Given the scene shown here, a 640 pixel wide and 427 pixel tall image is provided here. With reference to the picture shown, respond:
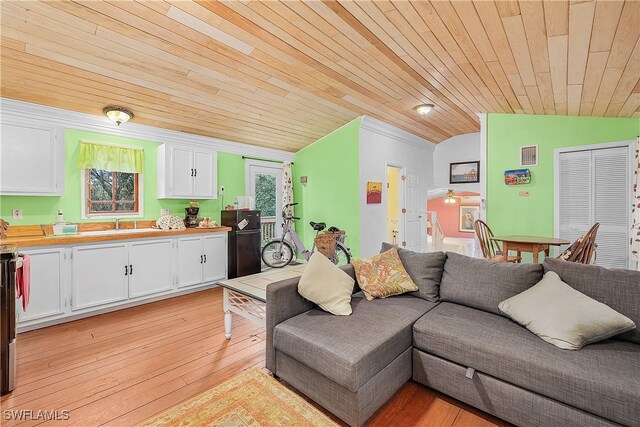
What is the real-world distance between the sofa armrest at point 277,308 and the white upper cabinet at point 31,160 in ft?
9.83

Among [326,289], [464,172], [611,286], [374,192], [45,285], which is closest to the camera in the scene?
[611,286]

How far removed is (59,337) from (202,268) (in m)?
1.72

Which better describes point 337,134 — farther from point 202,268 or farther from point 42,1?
point 42,1

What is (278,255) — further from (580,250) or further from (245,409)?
(580,250)

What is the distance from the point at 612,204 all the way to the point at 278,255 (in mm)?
4853

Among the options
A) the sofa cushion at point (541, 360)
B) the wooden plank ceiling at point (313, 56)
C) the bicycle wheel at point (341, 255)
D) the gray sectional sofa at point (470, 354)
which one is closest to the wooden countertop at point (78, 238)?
the wooden plank ceiling at point (313, 56)

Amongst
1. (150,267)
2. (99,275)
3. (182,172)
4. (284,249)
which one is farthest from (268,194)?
(99,275)

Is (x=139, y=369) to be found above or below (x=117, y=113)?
below

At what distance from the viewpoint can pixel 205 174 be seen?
4.56 m

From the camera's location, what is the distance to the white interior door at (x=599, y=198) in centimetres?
370

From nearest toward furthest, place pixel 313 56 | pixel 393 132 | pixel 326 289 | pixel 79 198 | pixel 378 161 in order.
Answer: pixel 326 289, pixel 313 56, pixel 79 198, pixel 378 161, pixel 393 132

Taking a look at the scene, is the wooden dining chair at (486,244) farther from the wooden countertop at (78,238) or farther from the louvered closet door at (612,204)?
the wooden countertop at (78,238)

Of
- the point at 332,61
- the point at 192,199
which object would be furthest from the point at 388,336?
the point at 192,199

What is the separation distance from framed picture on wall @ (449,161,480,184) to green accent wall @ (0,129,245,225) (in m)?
5.06
